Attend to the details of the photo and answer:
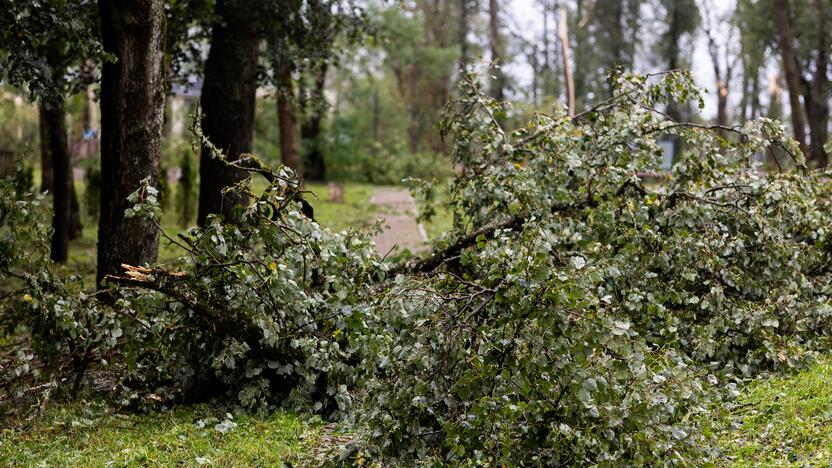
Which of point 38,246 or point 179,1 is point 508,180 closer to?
point 38,246

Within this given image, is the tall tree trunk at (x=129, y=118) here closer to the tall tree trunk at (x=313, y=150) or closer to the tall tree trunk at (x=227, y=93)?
the tall tree trunk at (x=227, y=93)

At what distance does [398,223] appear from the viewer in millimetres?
18656

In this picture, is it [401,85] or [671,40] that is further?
[401,85]

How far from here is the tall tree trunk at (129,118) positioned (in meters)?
7.58

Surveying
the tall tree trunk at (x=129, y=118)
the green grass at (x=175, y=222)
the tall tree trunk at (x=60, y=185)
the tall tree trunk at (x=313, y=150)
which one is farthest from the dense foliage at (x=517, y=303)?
the tall tree trunk at (x=313, y=150)

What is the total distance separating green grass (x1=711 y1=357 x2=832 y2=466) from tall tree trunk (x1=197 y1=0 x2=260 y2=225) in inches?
Answer: 295

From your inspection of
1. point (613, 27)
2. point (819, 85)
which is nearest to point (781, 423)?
point (819, 85)

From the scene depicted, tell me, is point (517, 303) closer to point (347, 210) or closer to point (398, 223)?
point (398, 223)

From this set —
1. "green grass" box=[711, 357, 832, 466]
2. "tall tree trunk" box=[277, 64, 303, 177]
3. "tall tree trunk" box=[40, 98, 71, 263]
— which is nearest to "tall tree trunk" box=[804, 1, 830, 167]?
"tall tree trunk" box=[277, 64, 303, 177]

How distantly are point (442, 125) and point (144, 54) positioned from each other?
2861 millimetres

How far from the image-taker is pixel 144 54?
25.0ft

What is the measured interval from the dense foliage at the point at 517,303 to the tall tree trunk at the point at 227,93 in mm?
4031

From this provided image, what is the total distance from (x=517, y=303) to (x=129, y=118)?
4.35 metres

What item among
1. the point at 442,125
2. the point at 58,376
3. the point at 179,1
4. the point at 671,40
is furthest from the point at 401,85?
the point at 58,376
